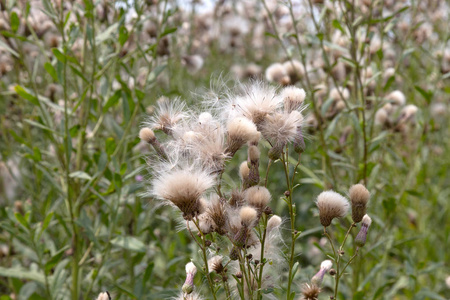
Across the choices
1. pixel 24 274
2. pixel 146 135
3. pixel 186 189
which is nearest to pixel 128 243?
pixel 24 274

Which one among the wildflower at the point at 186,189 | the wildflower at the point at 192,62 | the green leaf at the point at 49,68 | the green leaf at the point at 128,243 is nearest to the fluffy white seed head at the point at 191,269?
the wildflower at the point at 186,189

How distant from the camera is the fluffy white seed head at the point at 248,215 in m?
1.09

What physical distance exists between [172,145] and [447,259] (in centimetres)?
288

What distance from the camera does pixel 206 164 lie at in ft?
4.07

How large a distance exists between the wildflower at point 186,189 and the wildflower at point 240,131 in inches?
4.6

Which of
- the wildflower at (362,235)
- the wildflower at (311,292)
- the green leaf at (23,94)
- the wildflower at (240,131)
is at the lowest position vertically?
the wildflower at (311,292)

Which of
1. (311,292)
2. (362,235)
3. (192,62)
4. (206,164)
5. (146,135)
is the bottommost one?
(311,292)

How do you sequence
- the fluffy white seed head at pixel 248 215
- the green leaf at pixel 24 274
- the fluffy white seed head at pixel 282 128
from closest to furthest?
the fluffy white seed head at pixel 248 215, the fluffy white seed head at pixel 282 128, the green leaf at pixel 24 274

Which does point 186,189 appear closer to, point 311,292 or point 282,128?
point 282,128

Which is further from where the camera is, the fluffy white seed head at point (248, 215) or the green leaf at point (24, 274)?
the green leaf at point (24, 274)

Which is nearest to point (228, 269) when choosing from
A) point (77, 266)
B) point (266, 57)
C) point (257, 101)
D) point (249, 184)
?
point (249, 184)

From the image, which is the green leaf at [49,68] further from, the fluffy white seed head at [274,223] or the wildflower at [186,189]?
the fluffy white seed head at [274,223]

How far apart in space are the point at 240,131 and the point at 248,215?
22 centimetres

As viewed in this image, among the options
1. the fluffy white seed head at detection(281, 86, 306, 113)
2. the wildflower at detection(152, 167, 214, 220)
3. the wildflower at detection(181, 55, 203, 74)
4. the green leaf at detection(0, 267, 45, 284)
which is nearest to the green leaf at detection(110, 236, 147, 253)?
the green leaf at detection(0, 267, 45, 284)
